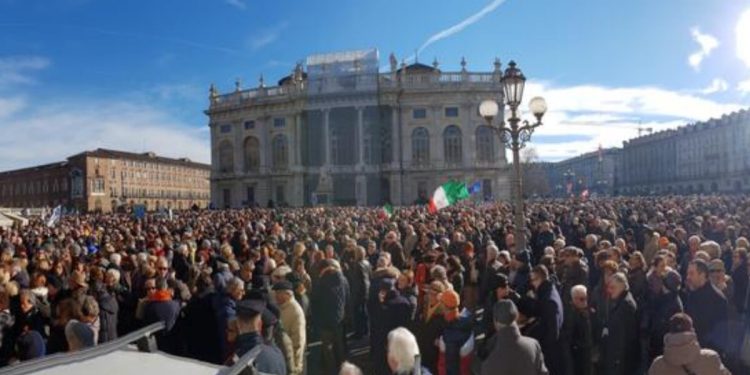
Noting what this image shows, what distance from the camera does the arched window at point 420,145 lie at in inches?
2432

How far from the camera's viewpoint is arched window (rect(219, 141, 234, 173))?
69.9 meters

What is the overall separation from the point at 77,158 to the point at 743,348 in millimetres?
105347

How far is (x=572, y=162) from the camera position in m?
167

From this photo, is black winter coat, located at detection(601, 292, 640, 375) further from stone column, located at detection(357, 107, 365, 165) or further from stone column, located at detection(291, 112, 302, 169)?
stone column, located at detection(291, 112, 302, 169)

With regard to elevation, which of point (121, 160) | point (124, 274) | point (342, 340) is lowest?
point (342, 340)

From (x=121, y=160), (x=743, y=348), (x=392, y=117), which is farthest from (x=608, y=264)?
(x=121, y=160)

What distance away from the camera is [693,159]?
10256 cm

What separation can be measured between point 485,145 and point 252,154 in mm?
25930

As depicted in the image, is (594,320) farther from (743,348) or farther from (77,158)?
(77,158)

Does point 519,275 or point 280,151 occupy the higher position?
point 280,151

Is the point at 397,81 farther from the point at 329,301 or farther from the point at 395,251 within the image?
the point at 329,301

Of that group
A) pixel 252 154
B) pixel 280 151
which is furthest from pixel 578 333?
pixel 252 154

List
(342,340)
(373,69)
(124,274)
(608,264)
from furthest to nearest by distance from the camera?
(373,69) → (124,274) → (342,340) → (608,264)

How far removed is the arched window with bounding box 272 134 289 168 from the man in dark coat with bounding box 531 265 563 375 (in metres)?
59.7
